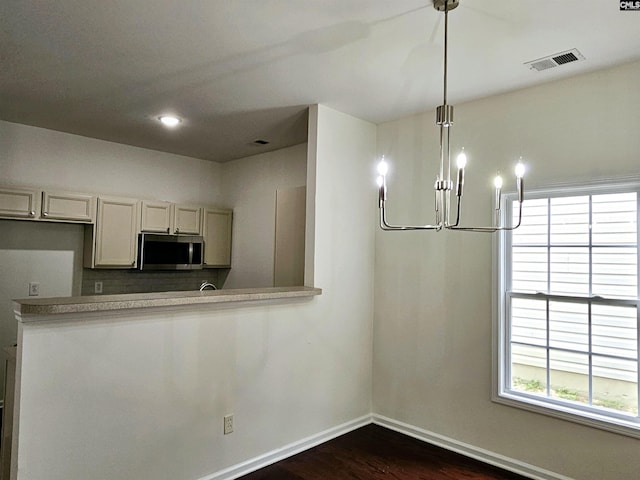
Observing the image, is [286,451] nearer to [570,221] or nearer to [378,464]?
[378,464]

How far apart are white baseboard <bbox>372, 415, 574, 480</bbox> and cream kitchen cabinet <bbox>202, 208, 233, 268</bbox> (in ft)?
8.95

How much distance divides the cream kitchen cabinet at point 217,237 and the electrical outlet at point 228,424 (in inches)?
104

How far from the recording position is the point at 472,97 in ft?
11.2

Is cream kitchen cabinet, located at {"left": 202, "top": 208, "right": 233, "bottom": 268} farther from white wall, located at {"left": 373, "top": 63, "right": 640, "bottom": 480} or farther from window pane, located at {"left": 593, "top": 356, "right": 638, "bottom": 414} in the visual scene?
window pane, located at {"left": 593, "top": 356, "right": 638, "bottom": 414}

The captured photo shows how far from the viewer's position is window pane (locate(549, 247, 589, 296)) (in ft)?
9.57

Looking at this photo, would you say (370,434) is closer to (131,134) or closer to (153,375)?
(153,375)

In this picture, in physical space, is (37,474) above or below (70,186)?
below

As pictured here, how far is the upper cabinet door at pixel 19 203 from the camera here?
152 inches

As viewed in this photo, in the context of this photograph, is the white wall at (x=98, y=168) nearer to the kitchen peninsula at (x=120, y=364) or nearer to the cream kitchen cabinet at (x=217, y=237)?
the cream kitchen cabinet at (x=217, y=237)

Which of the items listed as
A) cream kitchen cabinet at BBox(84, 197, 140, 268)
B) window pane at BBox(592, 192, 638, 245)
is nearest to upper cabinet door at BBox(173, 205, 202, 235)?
cream kitchen cabinet at BBox(84, 197, 140, 268)

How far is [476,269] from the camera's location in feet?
11.2

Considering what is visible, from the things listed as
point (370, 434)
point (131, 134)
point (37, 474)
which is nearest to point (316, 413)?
point (370, 434)

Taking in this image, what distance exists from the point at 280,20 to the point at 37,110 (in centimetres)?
275

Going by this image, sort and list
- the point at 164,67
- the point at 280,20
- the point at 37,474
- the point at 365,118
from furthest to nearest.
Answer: the point at 365,118, the point at 164,67, the point at 280,20, the point at 37,474
